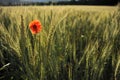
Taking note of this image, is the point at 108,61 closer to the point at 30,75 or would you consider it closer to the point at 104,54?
the point at 104,54

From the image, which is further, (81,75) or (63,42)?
(63,42)

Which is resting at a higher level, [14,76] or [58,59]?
[58,59]

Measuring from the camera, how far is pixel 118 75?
0.82m

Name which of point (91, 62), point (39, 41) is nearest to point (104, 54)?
point (91, 62)

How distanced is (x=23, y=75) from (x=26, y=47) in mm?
113

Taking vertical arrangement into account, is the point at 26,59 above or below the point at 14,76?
above

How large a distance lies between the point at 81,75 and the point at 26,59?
0.18m

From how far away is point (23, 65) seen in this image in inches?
35.5

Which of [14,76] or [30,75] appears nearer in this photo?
[30,75]

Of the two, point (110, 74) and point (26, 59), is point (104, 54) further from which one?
point (26, 59)

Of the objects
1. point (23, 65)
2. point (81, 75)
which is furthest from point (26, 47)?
point (81, 75)

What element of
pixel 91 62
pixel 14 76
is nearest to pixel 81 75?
pixel 91 62

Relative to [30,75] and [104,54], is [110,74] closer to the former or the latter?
[104,54]

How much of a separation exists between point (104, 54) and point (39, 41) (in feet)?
0.66
